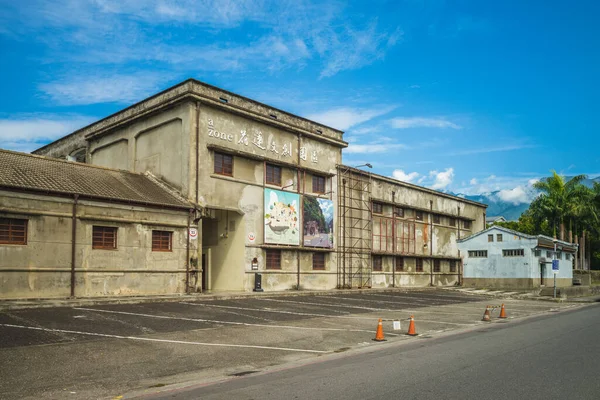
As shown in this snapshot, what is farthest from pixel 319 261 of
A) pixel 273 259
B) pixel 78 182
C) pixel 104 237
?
pixel 78 182

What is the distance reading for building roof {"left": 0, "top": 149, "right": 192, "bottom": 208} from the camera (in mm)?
19750

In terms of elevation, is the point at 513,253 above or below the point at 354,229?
below

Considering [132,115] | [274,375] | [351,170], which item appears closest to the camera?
[274,375]

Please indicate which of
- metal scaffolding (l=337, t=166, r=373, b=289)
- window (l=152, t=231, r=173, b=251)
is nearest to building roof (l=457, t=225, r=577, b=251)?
metal scaffolding (l=337, t=166, r=373, b=289)

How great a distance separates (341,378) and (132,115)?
77.4 feet

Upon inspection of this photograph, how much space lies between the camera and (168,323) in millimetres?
14867

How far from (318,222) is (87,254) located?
15064 mm

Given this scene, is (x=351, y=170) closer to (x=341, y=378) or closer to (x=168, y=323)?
(x=168, y=323)

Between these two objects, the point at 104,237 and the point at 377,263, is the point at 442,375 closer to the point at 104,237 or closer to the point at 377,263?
the point at 104,237

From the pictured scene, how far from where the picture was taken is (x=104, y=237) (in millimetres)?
21516

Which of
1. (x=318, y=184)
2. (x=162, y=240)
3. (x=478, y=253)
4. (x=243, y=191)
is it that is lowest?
(x=478, y=253)

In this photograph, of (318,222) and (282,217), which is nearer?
(282,217)

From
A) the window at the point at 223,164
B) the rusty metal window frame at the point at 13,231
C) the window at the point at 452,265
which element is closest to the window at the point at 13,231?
the rusty metal window frame at the point at 13,231

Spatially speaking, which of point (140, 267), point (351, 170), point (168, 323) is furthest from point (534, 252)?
point (168, 323)
